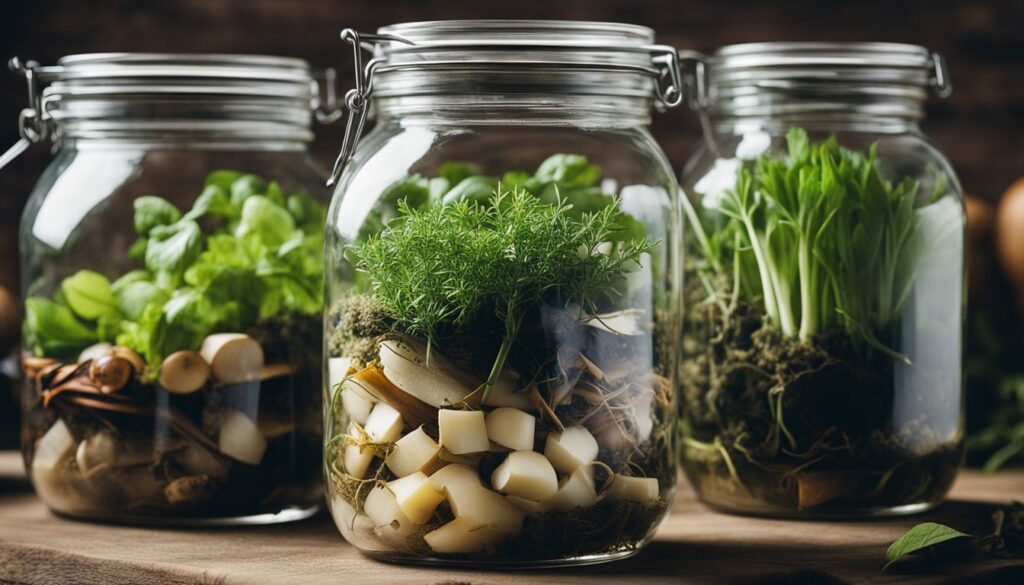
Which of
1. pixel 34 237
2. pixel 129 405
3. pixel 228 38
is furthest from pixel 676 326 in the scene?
pixel 228 38

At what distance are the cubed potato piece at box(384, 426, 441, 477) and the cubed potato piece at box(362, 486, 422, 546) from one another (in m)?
0.02

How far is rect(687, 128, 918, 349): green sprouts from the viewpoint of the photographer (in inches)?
49.5

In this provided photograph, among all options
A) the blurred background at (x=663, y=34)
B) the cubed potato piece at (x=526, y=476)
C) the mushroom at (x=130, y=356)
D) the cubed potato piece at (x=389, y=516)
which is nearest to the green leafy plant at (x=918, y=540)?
the cubed potato piece at (x=526, y=476)

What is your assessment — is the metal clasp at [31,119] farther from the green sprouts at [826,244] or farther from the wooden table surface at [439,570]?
the green sprouts at [826,244]

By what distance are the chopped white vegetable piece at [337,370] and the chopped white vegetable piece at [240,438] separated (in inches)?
5.4

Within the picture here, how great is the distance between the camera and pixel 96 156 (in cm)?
135

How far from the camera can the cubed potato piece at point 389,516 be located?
1.06 m

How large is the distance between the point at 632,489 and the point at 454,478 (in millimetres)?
159

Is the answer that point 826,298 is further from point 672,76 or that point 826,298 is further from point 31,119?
point 31,119

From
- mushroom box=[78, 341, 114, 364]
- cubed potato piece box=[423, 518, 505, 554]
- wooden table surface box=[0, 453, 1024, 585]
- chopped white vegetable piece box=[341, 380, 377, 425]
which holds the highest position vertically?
mushroom box=[78, 341, 114, 364]

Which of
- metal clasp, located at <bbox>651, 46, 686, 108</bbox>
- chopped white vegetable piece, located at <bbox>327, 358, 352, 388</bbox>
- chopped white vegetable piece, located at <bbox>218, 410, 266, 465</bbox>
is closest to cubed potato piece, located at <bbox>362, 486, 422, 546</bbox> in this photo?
chopped white vegetable piece, located at <bbox>327, 358, 352, 388</bbox>

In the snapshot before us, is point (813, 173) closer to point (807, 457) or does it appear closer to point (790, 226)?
point (790, 226)

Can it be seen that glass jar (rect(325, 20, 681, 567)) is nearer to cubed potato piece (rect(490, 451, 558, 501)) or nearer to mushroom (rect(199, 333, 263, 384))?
cubed potato piece (rect(490, 451, 558, 501))

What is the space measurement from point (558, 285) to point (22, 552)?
529 millimetres
